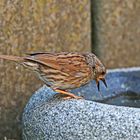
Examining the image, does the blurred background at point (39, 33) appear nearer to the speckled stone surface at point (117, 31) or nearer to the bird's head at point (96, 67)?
the speckled stone surface at point (117, 31)

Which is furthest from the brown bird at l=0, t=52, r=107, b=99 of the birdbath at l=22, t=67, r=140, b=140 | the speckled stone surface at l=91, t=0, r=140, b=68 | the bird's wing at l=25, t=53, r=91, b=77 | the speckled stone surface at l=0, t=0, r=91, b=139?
the speckled stone surface at l=91, t=0, r=140, b=68

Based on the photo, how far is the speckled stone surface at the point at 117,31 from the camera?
6.73 metres

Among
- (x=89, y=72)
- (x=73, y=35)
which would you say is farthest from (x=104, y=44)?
(x=89, y=72)

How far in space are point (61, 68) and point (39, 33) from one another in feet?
3.55

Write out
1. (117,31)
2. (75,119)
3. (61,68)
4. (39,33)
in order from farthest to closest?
(117,31), (39,33), (61,68), (75,119)

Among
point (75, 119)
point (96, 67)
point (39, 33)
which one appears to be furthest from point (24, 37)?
point (75, 119)

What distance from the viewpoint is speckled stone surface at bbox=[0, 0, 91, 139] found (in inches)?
224

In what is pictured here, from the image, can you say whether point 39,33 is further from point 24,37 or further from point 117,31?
point 117,31

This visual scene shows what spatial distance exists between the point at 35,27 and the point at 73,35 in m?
0.47

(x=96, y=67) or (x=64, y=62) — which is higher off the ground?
(x=64, y=62)

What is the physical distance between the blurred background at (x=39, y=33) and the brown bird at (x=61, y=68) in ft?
2.67

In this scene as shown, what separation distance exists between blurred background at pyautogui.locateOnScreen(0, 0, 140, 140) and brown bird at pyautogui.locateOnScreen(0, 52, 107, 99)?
2.67 feet

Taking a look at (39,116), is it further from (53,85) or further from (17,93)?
(17,93)

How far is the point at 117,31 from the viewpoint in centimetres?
684
